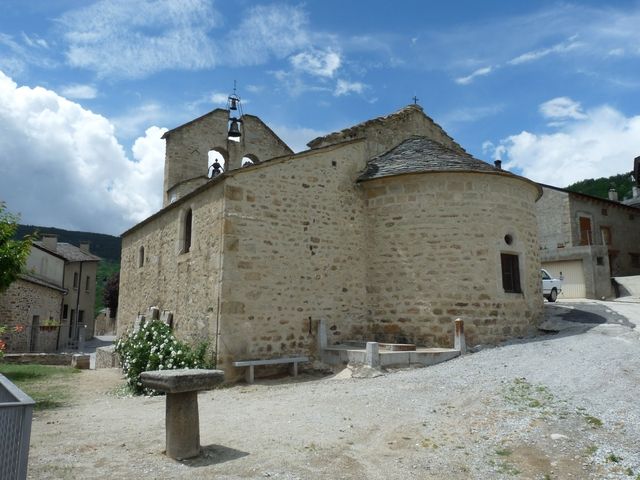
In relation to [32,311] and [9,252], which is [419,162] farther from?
[32,311]

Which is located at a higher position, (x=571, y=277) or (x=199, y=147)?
(x=199, y=147)

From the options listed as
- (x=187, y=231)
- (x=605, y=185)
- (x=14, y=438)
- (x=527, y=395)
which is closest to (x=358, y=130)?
(x=187, y=231)

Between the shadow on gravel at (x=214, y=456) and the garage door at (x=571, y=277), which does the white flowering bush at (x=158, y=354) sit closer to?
the shadow on gravel at (x=214, y=456)

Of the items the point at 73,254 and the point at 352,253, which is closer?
the point at 352,253

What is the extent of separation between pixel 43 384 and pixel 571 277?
21.3 meters

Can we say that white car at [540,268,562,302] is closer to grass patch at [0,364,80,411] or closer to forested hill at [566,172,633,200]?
grass patch at [0,364,80,411]

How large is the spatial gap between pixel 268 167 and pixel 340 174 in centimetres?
207

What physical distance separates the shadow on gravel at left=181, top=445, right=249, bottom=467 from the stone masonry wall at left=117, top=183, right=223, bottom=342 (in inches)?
189

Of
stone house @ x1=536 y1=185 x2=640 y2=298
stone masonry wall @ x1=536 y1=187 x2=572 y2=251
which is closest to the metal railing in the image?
stone house @ x1=536 y1=185 x2=640 y2=298

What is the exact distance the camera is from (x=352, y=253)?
1206 centimetres

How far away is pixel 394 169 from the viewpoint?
1216cm

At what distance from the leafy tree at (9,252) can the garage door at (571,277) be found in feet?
69.8

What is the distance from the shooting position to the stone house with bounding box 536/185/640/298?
2192 cm

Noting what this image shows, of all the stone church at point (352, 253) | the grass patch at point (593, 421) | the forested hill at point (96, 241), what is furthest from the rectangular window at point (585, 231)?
the forested hill at point (96, 241)
